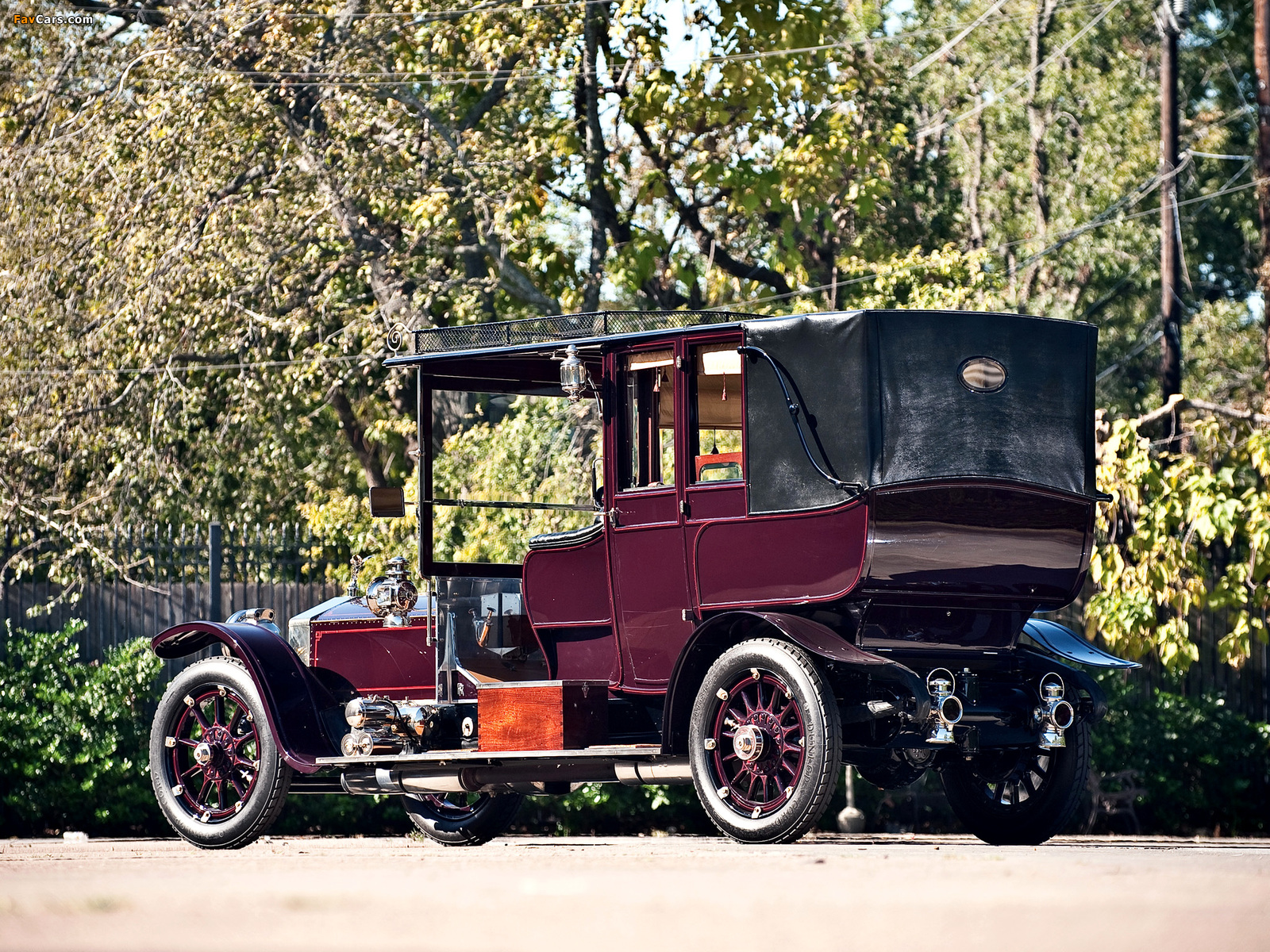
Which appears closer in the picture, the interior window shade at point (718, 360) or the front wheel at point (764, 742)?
the front wheel at point (764, 742)

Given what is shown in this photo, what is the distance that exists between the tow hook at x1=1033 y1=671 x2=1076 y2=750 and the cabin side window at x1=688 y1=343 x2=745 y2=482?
194 cm

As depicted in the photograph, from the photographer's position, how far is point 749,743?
8.94 metres

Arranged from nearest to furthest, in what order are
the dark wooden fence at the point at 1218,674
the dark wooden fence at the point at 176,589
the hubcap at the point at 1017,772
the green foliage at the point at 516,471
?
1. the hubcap at the point at 1017,772
2. the dark wooden fence at the point at 176,589
3. the dark wooden fence at the point at 1218,674
4. the green foliage at the point at 516,471

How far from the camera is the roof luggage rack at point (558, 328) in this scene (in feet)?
32.6

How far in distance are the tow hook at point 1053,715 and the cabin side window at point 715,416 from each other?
1.94m

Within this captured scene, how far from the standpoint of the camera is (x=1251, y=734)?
15.1 metres

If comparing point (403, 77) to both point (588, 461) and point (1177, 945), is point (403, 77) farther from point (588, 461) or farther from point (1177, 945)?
point (1177, 945)

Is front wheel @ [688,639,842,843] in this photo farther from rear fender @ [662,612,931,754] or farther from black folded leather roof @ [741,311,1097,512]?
black folded leather roof @ [741,311,1097,512]

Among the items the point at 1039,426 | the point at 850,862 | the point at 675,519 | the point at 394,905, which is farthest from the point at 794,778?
the point at 394,905

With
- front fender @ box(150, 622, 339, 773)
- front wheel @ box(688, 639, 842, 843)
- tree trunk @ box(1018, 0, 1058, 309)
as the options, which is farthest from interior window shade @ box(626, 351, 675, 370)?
tree trunk @ box(1018, 0, 1058, 309)

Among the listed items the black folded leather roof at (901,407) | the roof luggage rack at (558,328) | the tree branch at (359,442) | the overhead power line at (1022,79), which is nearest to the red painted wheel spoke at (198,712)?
the roof luggage rack at (558,328)

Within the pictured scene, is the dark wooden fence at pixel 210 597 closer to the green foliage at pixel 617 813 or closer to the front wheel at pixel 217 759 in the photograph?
the green foliage at pixel 617 813

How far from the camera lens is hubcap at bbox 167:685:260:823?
1077 centimetres

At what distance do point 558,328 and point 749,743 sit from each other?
8.59ft
